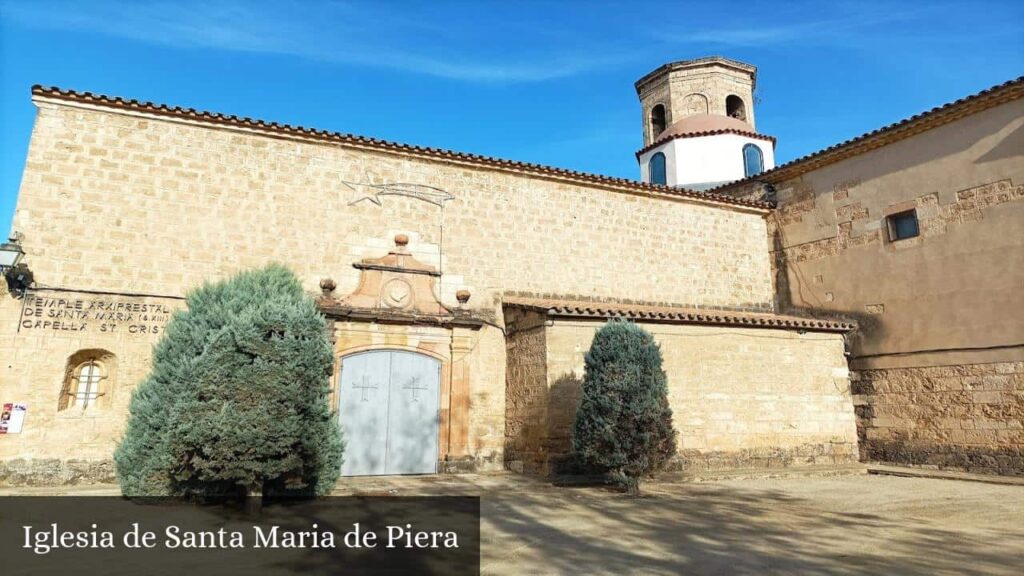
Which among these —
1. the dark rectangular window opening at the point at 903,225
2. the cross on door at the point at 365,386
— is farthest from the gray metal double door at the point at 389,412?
the dark rectangular window opening at the point at 903,225

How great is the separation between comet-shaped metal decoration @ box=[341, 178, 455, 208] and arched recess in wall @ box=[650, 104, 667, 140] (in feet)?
41.4

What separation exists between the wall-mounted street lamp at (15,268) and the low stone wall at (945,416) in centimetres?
1383

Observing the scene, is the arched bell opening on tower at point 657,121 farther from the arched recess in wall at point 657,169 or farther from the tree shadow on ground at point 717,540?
the tree shadow on ground at point 717,540

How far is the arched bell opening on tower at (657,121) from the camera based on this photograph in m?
21.1

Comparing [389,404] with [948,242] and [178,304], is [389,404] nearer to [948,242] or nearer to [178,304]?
[178,304]

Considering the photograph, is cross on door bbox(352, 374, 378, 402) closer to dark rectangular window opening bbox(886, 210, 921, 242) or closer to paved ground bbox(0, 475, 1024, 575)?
paved ground bbox(0, 475, 1024, 575)

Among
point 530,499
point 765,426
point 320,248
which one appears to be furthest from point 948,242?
point 320,248

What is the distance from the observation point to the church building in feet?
26.9

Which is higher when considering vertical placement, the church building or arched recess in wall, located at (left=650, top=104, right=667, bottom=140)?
arched recess in wall, located at (left=650, top=104, right=667, bottom=140)

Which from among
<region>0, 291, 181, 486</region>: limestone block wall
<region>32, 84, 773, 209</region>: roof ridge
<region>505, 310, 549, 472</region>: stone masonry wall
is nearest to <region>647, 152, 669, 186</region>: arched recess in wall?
<region>32, 84, 773, 209</region>: roof ridge

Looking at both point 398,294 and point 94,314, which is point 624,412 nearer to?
point 398,294

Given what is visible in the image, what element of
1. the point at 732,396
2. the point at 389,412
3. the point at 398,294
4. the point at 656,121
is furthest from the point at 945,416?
the point at 656,121

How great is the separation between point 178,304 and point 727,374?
28.8ft

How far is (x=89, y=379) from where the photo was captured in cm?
829
